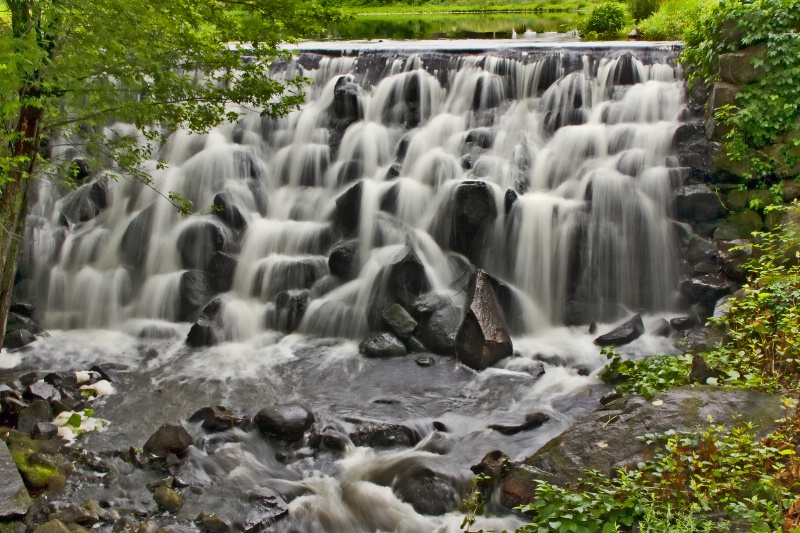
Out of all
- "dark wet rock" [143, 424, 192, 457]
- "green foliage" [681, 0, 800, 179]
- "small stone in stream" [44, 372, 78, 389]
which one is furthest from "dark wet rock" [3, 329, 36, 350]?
"green foliage" [681, 0, 800, 179]

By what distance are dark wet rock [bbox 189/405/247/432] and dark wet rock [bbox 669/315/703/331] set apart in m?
6.01

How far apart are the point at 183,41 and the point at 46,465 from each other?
4.38m

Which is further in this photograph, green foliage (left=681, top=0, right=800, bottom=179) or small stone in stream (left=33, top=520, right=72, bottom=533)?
green foliage (left=681, top=0, right=800, bottom=179)

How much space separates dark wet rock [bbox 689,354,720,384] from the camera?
6293 mm

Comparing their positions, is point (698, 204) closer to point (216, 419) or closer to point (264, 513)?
point (216, 419)

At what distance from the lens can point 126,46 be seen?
6.39m

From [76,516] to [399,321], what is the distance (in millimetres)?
5093

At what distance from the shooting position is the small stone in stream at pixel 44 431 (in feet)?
23.0

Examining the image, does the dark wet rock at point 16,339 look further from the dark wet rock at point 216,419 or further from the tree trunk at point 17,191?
the dark wet rock at point 216,419

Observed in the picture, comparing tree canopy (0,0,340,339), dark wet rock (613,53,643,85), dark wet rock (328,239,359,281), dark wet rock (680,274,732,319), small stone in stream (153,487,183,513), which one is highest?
dark wet rock (613,53,643,85)

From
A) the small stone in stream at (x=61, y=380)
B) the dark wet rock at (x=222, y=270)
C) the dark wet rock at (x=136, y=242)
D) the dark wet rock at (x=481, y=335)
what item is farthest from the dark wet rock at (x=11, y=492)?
the dark wet rock at (x=136, y=242)

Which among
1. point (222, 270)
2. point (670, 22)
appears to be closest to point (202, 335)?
point (222, 270)

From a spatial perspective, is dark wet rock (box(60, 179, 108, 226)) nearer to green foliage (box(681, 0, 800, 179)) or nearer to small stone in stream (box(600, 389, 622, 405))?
small stone in stream (box(600, 389, 622, 405))

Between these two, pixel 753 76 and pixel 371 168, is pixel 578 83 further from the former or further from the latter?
pixel 371 168
